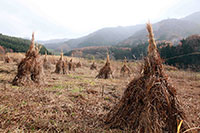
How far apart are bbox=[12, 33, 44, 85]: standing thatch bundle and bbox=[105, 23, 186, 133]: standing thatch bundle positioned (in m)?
4.11

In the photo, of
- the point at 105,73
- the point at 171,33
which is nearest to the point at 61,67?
the point at 105,73

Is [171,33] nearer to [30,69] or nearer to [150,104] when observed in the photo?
[30,69]

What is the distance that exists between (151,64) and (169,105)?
68cm

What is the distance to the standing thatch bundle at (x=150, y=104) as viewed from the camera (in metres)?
1.87

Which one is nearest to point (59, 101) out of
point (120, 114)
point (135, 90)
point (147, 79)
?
point (120, 114)

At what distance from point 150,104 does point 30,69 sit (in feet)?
16.2

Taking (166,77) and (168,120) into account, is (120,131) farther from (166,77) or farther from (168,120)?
(166,77)

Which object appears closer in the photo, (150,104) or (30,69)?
(150,104)

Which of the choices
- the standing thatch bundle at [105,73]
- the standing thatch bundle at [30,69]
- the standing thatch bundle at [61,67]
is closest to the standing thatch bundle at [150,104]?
the standing thatch bundle at [30,69]

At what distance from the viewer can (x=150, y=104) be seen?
1921 mm

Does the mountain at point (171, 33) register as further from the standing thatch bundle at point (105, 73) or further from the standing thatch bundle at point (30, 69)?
the standing thatch bundle at point (30, 69)

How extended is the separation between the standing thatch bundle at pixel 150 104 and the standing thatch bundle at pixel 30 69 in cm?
411

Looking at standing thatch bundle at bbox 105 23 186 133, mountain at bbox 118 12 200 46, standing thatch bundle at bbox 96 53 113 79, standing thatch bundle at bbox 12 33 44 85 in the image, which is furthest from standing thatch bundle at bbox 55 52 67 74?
mountain at bbox 118 12 200 46

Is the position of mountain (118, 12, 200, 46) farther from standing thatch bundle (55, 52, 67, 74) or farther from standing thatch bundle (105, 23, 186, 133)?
standing thatch bundle (105, 23, 186, 133)
